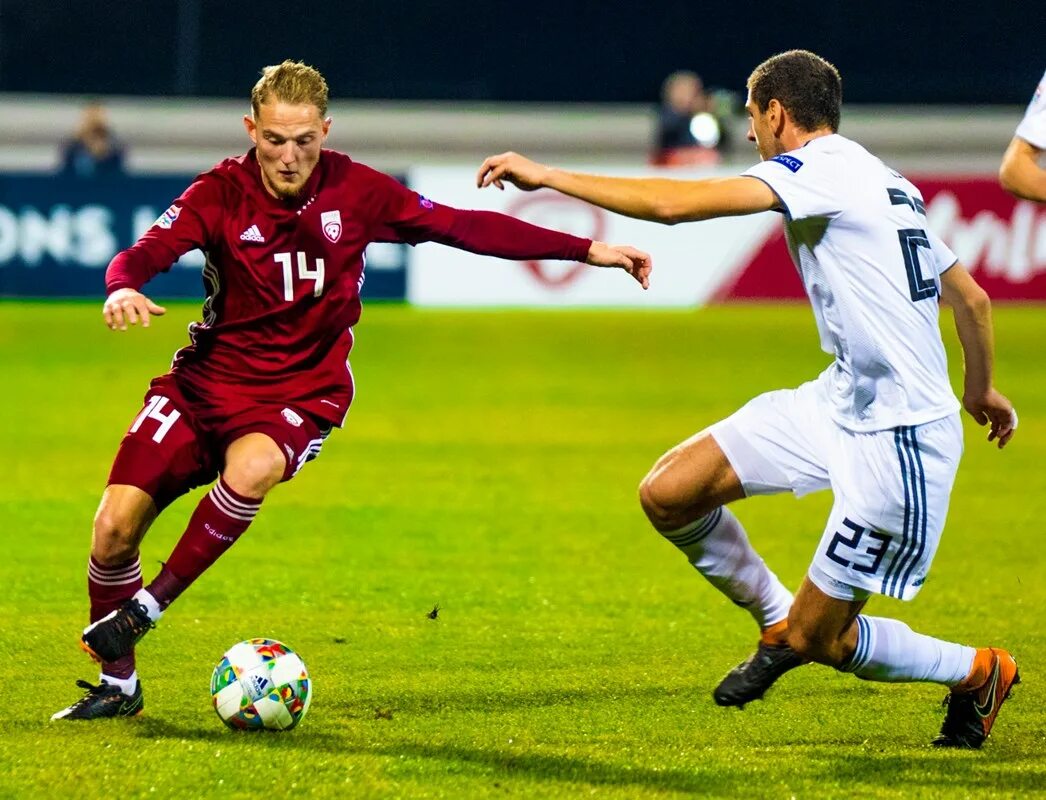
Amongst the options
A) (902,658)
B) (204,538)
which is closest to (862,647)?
(902,658)

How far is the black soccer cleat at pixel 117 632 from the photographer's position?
16.6ft

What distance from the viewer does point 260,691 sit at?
508 centimetres

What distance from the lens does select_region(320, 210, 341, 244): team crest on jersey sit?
5.49m

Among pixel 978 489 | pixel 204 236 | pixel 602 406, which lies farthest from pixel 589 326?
pixel 204 236

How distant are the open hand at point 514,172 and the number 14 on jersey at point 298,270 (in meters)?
0.93

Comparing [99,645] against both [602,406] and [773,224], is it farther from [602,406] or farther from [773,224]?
[773,224]

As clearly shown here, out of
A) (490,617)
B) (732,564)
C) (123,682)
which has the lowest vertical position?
(490,617)

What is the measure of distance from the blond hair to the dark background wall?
767 inches

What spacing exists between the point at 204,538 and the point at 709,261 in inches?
582

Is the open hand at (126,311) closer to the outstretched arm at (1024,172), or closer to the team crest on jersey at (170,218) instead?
the team crest on jersey at (170,218)

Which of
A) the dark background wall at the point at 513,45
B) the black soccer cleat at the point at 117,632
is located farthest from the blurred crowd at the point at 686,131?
the black soccer cleat at the point at 117,632

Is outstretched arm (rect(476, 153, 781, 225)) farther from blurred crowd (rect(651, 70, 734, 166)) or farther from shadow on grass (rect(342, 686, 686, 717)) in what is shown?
blurred crowd (rect(651, 70, 734, 166))

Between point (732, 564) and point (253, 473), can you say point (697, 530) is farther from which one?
point (253, 473)

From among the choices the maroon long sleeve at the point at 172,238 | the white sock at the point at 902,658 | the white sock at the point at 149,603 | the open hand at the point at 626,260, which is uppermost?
the open hand at the point at 626,260
